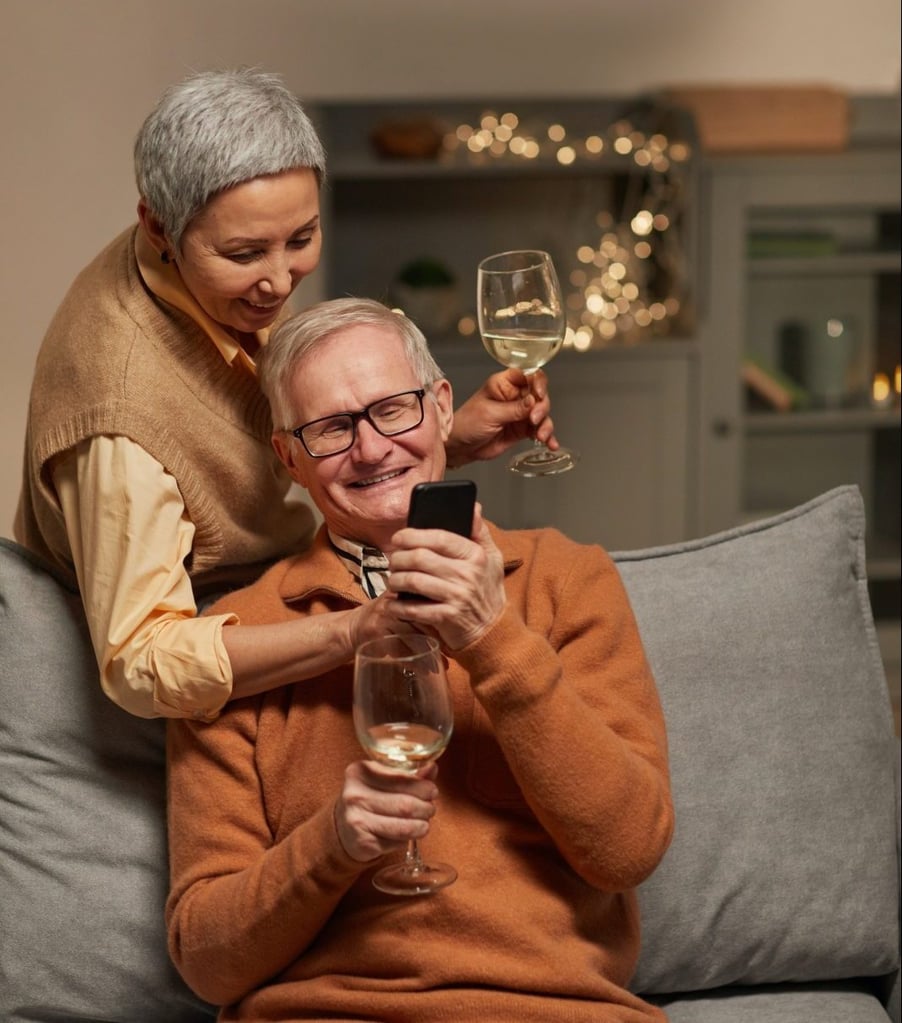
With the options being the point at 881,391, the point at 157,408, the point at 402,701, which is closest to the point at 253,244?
the point at 157,408

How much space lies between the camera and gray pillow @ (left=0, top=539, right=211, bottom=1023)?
5.52 ft

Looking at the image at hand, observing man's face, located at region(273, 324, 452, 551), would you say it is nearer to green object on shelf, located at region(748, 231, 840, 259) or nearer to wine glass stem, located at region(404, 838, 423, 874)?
wine glass stem, located at region(404, 838, 423, 874)

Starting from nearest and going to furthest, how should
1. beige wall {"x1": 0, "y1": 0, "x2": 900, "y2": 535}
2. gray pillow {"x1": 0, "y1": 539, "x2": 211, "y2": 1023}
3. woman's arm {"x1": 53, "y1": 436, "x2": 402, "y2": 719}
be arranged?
woman's arm {"x1": 53, "y1": 436, "x2": 402, "y2": 719}, gray pillow {"x1": 0, "y1": 539, "x2": 211, "y2": 1023}, beige wall {"x1": 0, "y1": 0, "x2": 900, "y2": 535}

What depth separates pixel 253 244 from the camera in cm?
153

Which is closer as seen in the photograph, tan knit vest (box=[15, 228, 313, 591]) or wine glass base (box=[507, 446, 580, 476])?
tan knit vest (box=[15, 228, 313, 591])

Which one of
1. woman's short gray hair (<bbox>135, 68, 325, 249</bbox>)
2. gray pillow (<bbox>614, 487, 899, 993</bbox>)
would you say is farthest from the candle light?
woman's short gray hair (<bbox>135, 68, 325, 249</bbox>)

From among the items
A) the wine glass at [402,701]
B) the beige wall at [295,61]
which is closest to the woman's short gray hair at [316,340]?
the wine glass at [402,701]

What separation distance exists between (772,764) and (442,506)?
725mm

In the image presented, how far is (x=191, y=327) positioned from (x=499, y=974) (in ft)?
2.81

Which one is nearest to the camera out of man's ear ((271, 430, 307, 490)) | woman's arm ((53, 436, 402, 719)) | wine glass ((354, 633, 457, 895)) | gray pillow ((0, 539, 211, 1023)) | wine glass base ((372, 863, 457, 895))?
wine glass ((354, 633, 457, 895))

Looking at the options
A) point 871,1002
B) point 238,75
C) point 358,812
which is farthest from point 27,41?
point 871,1002

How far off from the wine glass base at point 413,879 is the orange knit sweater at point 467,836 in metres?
0.03

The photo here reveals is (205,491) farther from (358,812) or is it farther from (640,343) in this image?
(640,343)

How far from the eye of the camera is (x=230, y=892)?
1452 millimetres
